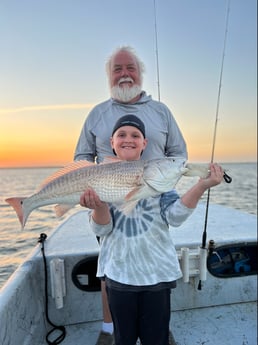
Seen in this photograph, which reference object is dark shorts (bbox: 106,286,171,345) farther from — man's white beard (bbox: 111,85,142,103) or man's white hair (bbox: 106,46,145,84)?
man's white hair (bbox: 106,46,145,84)

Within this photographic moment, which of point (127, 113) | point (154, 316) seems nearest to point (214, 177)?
point (127, 113)

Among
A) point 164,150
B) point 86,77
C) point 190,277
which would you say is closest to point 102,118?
point 164,150

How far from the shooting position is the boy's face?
193cm

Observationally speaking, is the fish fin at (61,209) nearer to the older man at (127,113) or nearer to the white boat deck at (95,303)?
the older man at (127,113)

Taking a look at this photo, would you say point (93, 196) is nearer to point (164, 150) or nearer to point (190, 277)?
point (164, 150)

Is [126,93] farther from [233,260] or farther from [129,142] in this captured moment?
[233,260]

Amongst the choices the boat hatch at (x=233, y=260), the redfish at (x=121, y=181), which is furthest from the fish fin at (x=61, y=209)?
the boat hatch at (x=233, y=260)

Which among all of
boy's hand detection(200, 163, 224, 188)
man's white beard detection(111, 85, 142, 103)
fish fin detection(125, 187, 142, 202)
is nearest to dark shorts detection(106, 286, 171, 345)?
Result: fish fin detection(125, 187, 142, 202)

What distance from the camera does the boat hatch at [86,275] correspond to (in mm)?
3061

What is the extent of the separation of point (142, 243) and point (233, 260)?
230cm

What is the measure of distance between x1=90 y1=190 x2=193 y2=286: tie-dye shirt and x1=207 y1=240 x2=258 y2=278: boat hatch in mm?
1579

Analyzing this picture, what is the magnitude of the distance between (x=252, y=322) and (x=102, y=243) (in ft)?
6.92

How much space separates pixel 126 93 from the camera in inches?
87.0

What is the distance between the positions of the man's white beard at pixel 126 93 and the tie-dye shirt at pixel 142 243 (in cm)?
78
